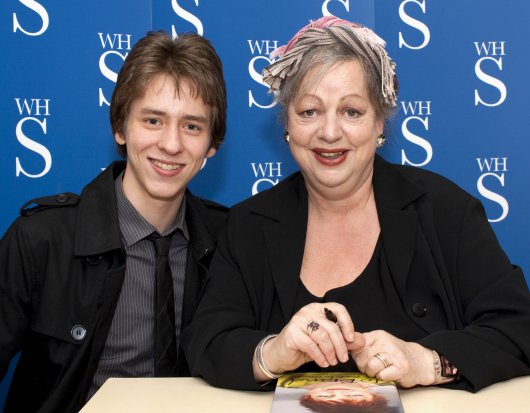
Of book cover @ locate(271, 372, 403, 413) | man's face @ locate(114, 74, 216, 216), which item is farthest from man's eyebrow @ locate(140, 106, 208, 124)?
book cover @ locate(271, 372, 403, 413)

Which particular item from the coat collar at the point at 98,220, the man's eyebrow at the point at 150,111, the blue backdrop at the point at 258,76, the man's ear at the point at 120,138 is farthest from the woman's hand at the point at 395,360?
the blue backdrop at the point at 258,76

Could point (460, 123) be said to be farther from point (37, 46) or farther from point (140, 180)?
point (37, 46)

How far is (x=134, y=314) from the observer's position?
2.00m

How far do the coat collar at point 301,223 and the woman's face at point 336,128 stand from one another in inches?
3.9

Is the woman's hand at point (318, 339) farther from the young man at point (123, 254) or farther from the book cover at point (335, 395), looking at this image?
the young man at point (123, 254)

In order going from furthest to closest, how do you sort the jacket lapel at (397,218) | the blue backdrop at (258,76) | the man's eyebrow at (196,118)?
the blue backdrop at (258,76) < the man's eyebrow at (196,118) < the jacket lapel at (397,218)

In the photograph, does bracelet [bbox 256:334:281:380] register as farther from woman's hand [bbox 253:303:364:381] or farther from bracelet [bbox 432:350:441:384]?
bracelet [bbox 432:350:441:384]

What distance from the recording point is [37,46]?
267 centimetres

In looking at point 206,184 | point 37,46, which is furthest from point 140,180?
point 37,46

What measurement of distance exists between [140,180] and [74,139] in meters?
0.72

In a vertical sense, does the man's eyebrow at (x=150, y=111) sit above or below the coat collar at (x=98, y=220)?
above

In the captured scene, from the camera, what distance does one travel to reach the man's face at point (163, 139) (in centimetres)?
202

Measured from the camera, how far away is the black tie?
6.52 ft

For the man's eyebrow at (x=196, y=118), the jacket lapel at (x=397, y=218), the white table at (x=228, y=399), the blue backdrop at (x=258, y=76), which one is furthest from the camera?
the blue backdrop at (x=258, y=76)
